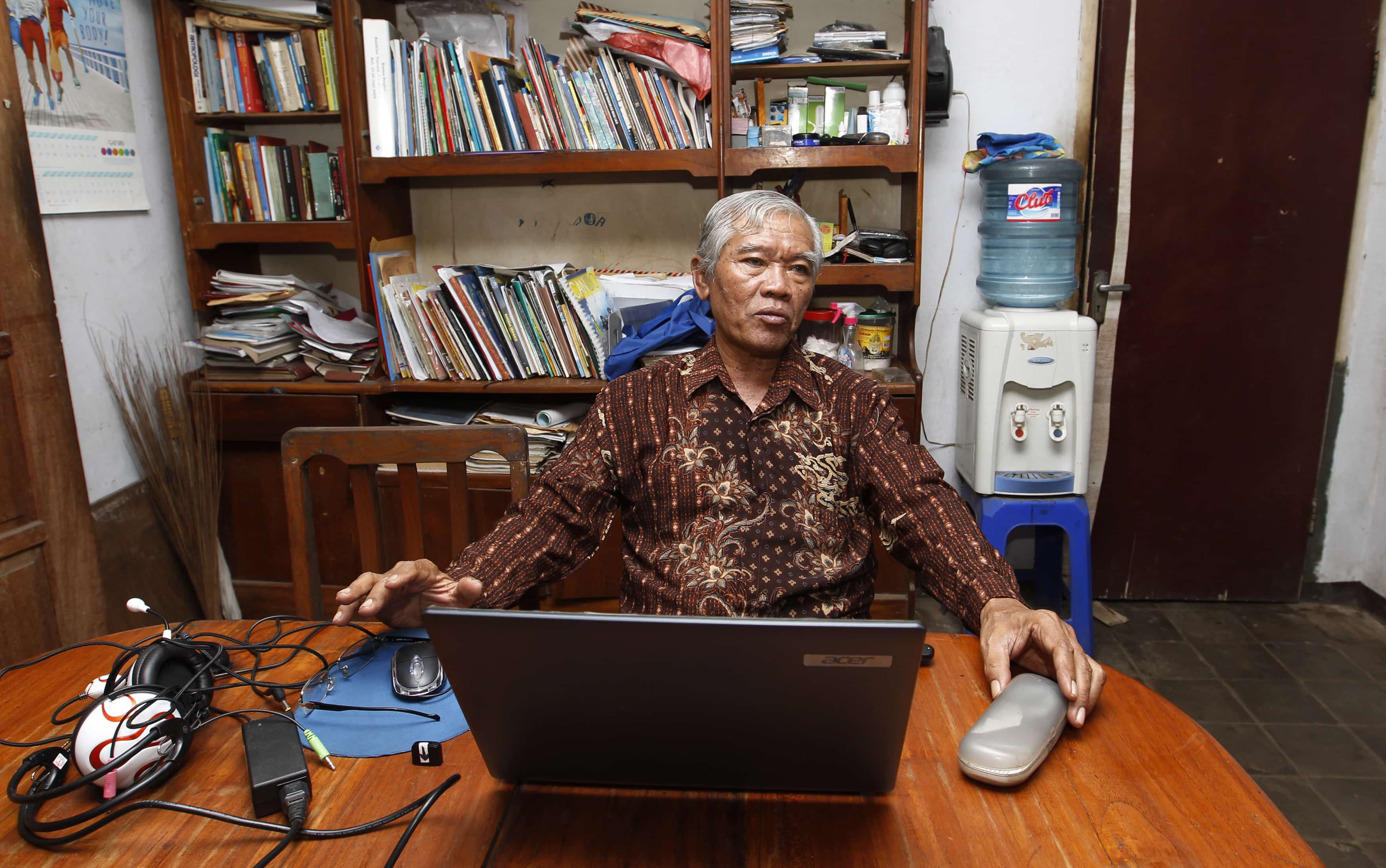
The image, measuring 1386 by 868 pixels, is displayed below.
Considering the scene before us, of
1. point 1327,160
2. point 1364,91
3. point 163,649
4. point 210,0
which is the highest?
point 210,0

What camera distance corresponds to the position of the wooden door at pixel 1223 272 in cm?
250

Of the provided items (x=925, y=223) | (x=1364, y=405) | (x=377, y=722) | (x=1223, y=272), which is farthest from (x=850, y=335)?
(x=377, y=722)

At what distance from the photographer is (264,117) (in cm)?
251

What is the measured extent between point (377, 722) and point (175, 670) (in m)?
0.25

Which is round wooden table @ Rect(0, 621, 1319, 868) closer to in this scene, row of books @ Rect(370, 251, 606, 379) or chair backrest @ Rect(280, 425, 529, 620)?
chair backrest @ Rect(280, 425, 529, 620)

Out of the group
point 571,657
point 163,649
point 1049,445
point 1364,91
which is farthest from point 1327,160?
point 163,649

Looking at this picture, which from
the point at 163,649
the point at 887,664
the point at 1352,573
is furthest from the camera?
the point at 1352,573

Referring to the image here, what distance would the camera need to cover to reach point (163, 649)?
3.19 feet

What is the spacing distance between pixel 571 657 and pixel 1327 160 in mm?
2923

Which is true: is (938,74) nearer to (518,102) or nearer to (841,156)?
(841,156)

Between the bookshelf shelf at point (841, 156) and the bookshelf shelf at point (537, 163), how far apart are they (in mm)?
121

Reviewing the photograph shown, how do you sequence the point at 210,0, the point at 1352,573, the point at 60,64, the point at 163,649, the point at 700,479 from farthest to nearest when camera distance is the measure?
the point at 1352,573 < the point at 210,0 < the point at 60,64 < the point at 700,479 < the point at 163,649

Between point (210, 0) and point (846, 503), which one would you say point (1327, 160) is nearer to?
point (846, 503)

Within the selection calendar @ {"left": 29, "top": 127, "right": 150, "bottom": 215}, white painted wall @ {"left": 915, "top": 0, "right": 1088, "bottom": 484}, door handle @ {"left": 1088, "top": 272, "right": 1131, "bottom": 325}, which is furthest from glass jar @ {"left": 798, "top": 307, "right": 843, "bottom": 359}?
calendar @ {"left": 29, "top": 127, "right": 150, "bottom": 215}
